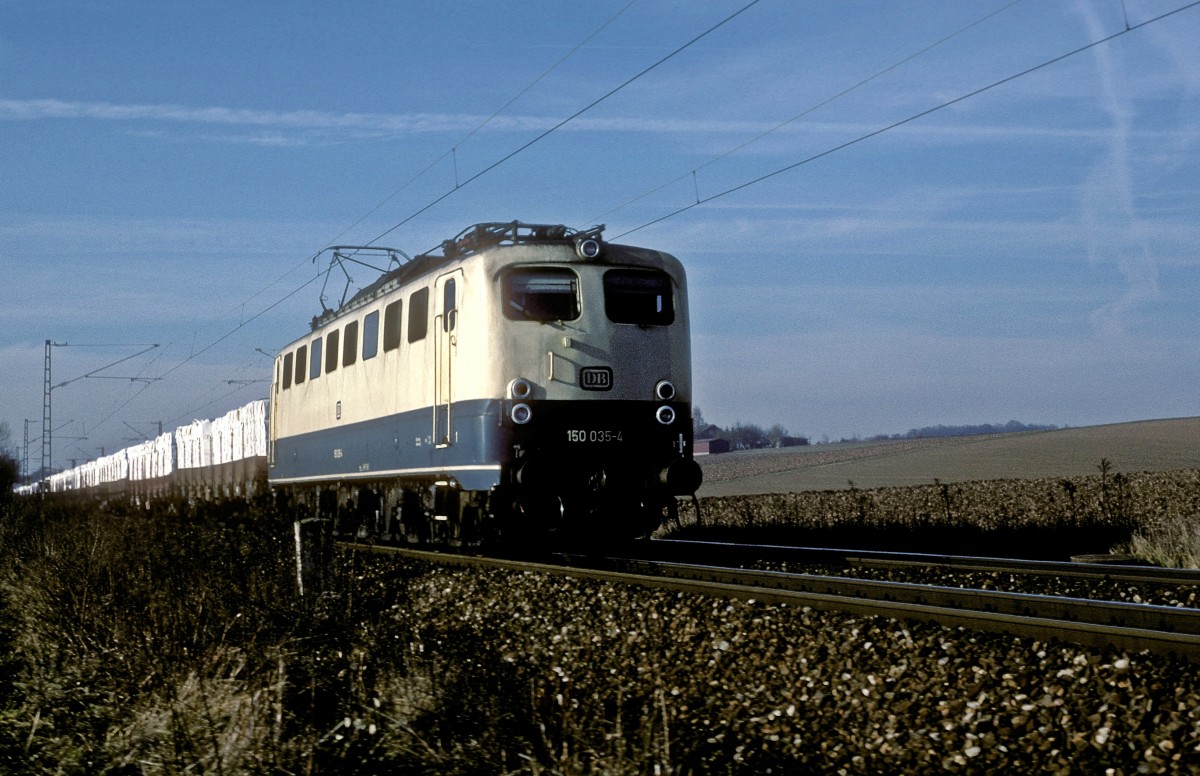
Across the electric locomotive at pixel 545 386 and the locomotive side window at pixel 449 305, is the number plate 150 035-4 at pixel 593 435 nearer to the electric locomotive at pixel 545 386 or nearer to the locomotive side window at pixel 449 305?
Result: the electric locomotive at pixel 545 386

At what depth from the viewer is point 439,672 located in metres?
6.97

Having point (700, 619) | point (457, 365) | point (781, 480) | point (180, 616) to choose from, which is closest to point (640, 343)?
point (457, 365)

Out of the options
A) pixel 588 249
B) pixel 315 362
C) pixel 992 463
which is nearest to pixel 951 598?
pixel 588 249

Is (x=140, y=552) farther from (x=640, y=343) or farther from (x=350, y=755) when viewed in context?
(x=350, y=755)

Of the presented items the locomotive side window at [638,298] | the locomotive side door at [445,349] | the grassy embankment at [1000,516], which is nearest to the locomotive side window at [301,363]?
the locomotive side door at [445,349]

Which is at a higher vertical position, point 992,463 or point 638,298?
point 638,298

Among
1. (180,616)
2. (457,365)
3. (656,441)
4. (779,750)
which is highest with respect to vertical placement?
(457,365)

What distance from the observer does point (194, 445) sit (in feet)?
141

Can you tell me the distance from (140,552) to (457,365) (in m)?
3.84

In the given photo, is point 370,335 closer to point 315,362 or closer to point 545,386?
point 315,362

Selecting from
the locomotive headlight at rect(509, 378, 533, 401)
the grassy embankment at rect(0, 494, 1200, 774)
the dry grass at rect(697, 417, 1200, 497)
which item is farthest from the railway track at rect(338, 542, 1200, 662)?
the dry grass at rect(697, 417, 1200, 497)

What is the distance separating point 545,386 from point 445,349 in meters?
1.37

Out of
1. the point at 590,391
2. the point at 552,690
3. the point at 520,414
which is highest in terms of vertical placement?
the point at 590,391

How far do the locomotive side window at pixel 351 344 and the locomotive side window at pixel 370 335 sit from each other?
1.20ft
